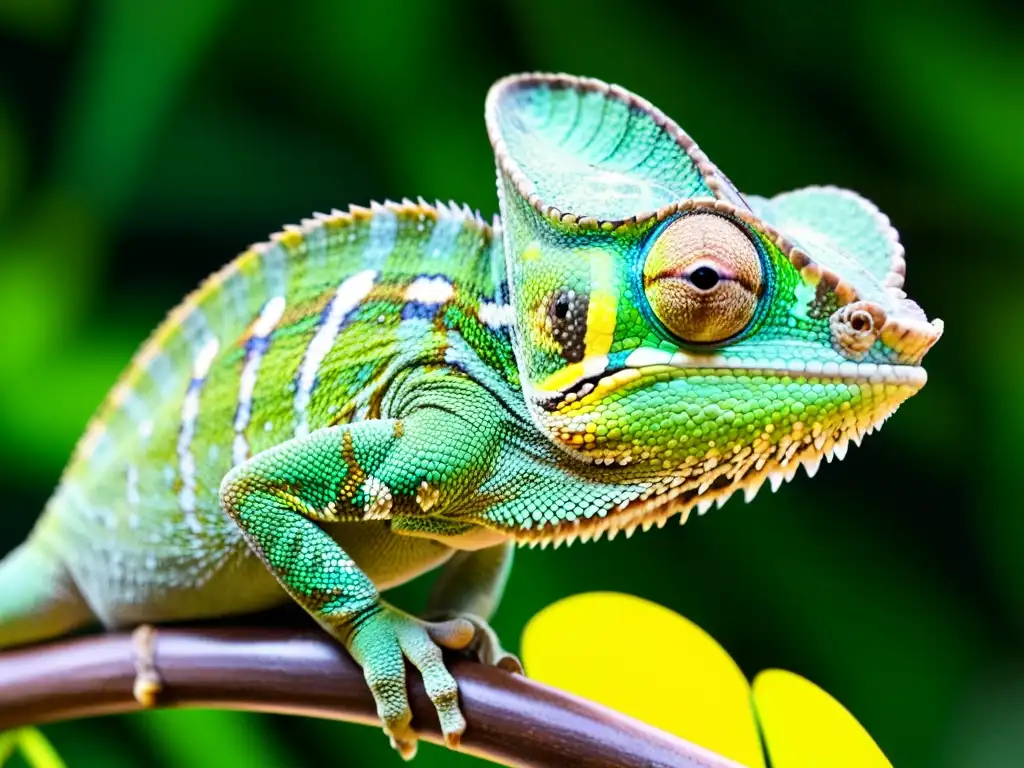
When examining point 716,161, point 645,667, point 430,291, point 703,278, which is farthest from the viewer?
point 716,161

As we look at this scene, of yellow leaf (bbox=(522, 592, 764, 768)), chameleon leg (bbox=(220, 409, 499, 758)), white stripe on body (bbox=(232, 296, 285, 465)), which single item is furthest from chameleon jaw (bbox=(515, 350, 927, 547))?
white stripe on body (bbox=(232, 296, 285, 465))

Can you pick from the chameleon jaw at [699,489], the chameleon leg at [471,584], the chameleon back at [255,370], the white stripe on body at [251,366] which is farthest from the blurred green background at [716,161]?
the chameleon jaw at [699,489]

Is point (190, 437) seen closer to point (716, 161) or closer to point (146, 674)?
point (146, 674)

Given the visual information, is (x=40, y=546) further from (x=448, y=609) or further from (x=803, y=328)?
(x=803, y=328)

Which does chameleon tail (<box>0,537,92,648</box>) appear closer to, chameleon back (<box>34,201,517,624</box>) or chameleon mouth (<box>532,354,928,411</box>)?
chameleon back (<box>34,201,517,624</box>)

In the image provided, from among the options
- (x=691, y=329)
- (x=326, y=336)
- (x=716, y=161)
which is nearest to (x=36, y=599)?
(x=326, y=336)

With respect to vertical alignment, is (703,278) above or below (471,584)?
above
